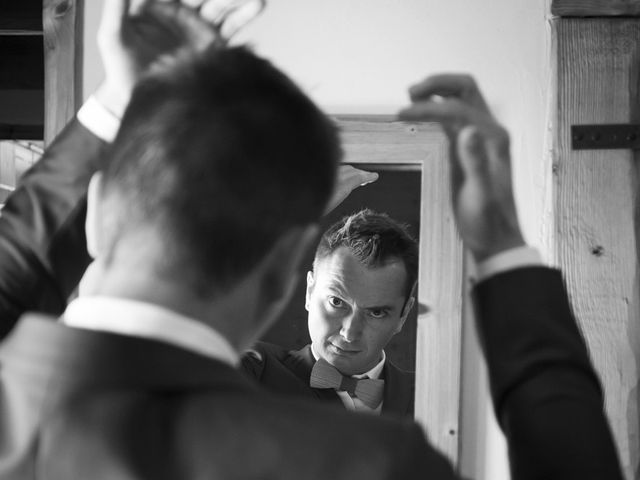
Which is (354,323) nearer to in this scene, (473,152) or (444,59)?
(444,59)

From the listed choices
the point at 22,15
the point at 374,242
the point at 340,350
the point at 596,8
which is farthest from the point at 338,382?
the point at 22,15

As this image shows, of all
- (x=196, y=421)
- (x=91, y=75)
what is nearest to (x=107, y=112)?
(x=196, y=421)

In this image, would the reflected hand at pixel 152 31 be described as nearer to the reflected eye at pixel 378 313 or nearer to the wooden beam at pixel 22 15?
the reflected eye at pixel 378 313

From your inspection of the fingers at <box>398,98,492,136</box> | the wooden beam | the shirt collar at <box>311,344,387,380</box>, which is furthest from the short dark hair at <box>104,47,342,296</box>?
the wooden beam

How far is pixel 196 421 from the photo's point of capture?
0.58 meters

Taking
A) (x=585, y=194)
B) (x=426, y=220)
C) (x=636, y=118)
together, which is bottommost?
(x=426, y=220)

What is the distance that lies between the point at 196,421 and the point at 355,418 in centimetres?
11

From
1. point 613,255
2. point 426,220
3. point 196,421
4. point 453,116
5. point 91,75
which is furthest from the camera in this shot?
point 91,75

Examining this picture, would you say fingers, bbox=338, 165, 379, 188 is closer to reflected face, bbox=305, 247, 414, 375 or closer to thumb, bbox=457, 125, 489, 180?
reflected face, bbox=305, 247, 414, 375

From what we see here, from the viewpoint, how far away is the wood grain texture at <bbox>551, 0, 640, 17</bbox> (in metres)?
1.79

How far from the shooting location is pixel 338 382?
7.36ft

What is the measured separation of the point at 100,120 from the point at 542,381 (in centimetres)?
52

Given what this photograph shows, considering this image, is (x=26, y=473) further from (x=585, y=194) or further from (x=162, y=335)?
(x=585, y=194)

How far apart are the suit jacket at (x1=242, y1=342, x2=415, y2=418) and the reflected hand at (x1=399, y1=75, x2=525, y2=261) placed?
138 centimetres
